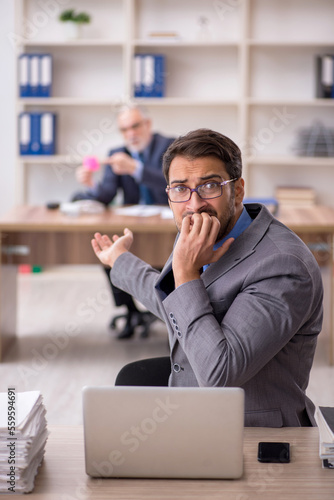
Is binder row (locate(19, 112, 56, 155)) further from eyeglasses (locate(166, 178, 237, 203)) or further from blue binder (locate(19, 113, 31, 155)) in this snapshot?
eyeglasses (locate(166, 178, 237, 203))

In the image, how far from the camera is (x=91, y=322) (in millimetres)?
4305

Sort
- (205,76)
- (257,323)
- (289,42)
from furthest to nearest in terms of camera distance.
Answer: (205,76)
(289,42)
(257,323)

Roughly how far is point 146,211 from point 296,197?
1855 millimetres

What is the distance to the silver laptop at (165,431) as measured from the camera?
43.0 inches

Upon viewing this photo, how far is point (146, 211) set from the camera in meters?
3.79

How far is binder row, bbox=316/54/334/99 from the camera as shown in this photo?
5.11m

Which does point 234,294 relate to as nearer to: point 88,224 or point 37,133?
point 88,224

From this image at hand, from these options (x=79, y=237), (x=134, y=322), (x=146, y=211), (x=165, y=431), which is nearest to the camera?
(x=165, y=431)

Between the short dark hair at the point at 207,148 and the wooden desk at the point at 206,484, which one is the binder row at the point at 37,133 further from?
the wooden desk at the point at 206,484

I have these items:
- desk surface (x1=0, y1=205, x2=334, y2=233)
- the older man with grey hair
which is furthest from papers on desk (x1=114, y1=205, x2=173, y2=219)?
the older man with grey hair

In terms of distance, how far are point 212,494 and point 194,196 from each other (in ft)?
2.24

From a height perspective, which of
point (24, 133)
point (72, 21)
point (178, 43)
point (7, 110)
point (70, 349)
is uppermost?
point (72, 21)

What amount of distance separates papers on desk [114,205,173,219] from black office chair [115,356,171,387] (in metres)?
1.76

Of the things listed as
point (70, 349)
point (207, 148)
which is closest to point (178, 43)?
point (70, 349)
